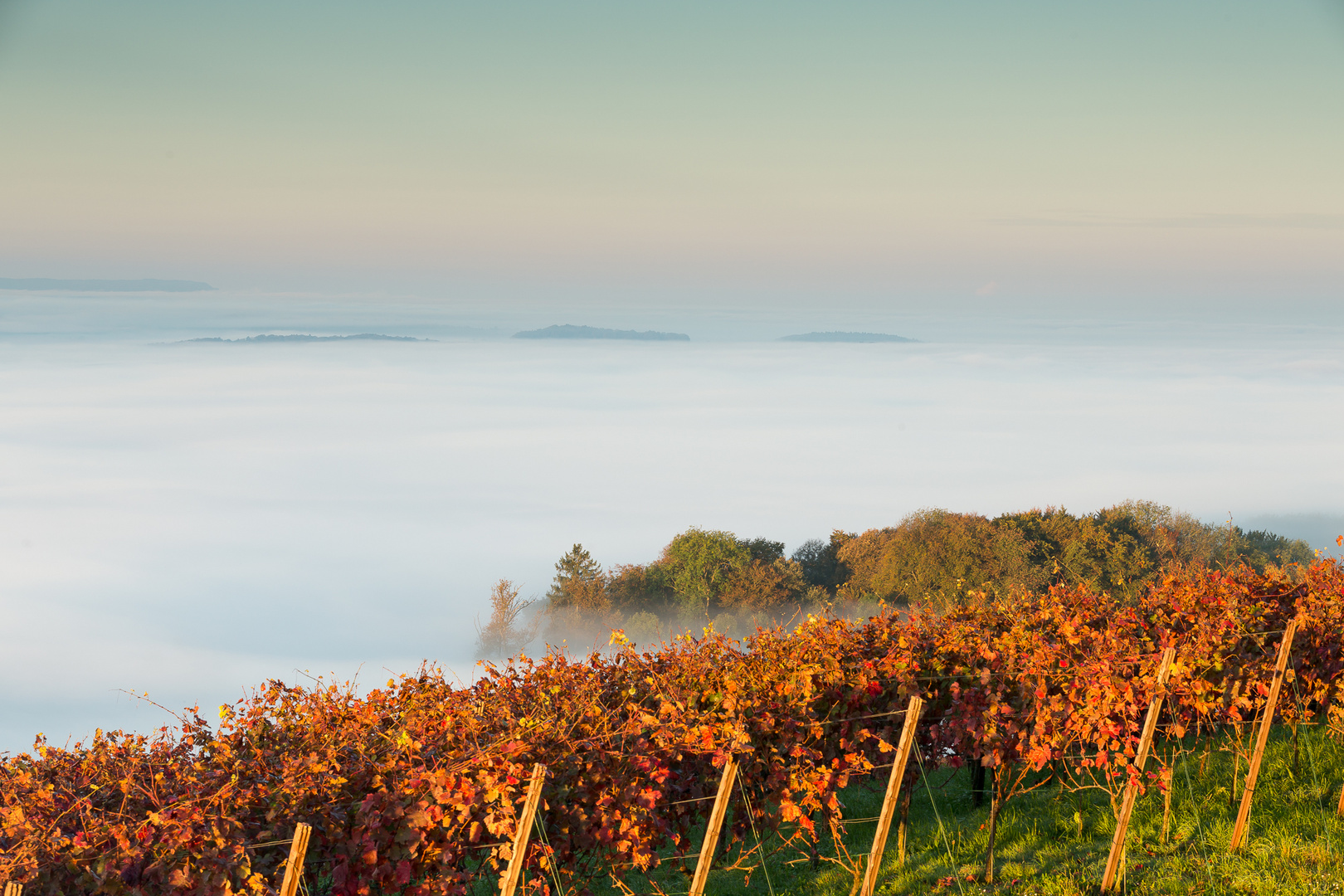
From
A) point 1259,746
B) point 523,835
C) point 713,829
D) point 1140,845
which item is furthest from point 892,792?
point 1259,746

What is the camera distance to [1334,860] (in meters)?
7.29

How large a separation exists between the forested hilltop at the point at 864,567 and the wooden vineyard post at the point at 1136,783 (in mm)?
29246

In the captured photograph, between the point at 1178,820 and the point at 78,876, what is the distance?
7.68 metres

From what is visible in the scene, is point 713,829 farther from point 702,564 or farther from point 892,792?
point 702,564

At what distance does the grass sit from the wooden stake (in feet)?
7.32

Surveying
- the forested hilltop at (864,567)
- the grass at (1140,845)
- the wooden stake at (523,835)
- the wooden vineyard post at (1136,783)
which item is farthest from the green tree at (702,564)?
the wooden stake at (523,835)

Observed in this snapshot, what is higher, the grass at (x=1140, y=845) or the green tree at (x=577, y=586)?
the grass at (x=1140, y=845)

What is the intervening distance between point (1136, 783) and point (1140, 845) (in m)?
0.85

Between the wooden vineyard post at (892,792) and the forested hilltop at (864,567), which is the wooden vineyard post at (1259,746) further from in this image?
the forested hilltop at (864,567)

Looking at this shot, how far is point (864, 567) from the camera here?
41.9 meters

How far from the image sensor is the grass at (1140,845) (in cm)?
725

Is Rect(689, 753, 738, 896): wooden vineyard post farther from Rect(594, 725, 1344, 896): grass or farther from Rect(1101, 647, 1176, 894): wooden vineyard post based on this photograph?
Rect(1101, 647, 1176, 894): wooden vineyard post

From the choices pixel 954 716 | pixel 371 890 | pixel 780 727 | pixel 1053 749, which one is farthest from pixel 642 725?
pixel 1053 749

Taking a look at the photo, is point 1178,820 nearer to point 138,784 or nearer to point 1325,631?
point 1325,631
